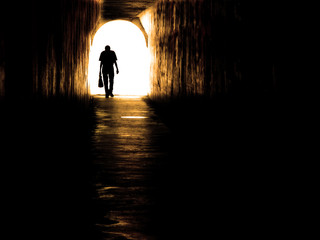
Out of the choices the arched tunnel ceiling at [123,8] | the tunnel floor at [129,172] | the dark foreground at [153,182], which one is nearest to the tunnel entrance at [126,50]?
the arched tunnel ceiling at [123,8]

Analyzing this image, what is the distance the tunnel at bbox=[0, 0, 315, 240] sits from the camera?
336 cm

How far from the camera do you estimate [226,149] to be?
5.91m

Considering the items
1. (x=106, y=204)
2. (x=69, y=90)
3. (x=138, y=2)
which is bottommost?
(x=106, y=204)

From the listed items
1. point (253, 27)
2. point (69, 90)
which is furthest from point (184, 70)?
point (253, 27)

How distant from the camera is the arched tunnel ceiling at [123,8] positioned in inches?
672

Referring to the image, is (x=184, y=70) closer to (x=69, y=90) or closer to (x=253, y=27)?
(x=69, y=90)

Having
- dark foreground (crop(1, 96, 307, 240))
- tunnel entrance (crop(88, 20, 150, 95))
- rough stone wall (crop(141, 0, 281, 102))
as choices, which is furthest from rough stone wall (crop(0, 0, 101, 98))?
tunnel entrance (crop(88, 20, 150, 95))

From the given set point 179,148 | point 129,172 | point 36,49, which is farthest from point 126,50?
point 36,49

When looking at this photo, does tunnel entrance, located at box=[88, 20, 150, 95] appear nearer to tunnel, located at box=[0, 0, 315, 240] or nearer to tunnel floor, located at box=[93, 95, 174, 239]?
tunnel floor, located at box=[93, 95, 174, 239]

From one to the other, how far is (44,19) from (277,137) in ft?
7.50

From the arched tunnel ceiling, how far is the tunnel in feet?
32.5

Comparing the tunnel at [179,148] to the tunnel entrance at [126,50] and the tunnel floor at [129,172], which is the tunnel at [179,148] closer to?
the tunnel floor at [129,172]

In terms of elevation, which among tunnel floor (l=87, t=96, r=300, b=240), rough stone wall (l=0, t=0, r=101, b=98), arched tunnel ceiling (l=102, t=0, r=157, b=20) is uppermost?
arched tunnel ceiling (l=102, t=0, r=157, b=20)

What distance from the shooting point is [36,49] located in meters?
Result: 3.93
